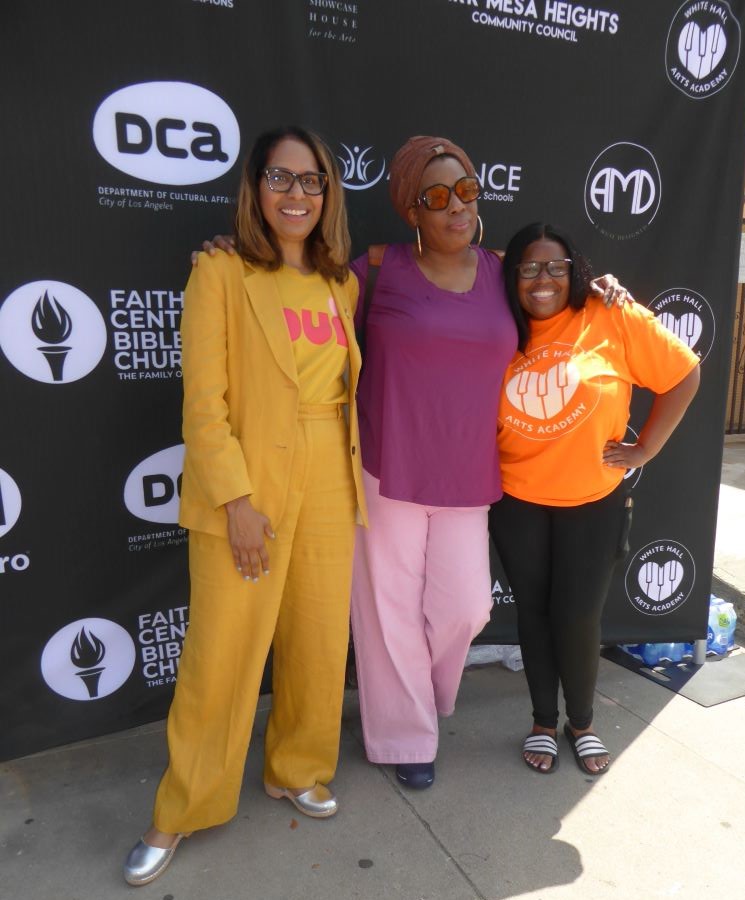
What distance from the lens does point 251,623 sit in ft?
7.00

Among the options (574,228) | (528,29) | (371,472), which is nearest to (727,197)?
(574,228)

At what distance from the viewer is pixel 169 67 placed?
8.04 feet

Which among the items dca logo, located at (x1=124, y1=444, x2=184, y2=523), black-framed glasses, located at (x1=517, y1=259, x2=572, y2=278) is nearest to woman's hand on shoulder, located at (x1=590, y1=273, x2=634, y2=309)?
black-framed glasses, located at (x1=517, y1=259, x2=572, y2=278)

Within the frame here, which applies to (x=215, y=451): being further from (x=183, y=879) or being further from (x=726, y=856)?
(x=726, y=856)

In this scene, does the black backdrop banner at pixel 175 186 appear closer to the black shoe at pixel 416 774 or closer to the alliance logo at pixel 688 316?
the alliance logo at pixel 688 316

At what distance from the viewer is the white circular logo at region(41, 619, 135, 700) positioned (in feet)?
8.74

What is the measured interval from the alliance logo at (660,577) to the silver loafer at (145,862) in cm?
239

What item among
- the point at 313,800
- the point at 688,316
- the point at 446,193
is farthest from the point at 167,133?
the point at 688,316

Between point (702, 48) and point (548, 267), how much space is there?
171 centimetres

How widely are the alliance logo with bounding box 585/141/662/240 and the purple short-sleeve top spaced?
1.11m

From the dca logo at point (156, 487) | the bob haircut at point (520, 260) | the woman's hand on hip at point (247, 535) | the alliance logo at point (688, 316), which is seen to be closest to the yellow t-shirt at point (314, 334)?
the woman's hand on hip at point (247, 535)

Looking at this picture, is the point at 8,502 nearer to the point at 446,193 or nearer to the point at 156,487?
the point at 156,487

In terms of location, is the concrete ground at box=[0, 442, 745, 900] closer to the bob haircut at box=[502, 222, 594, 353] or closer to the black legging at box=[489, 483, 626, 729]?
the black legging at box=[489, 483, 626, 729]

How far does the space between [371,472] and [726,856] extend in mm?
1608
